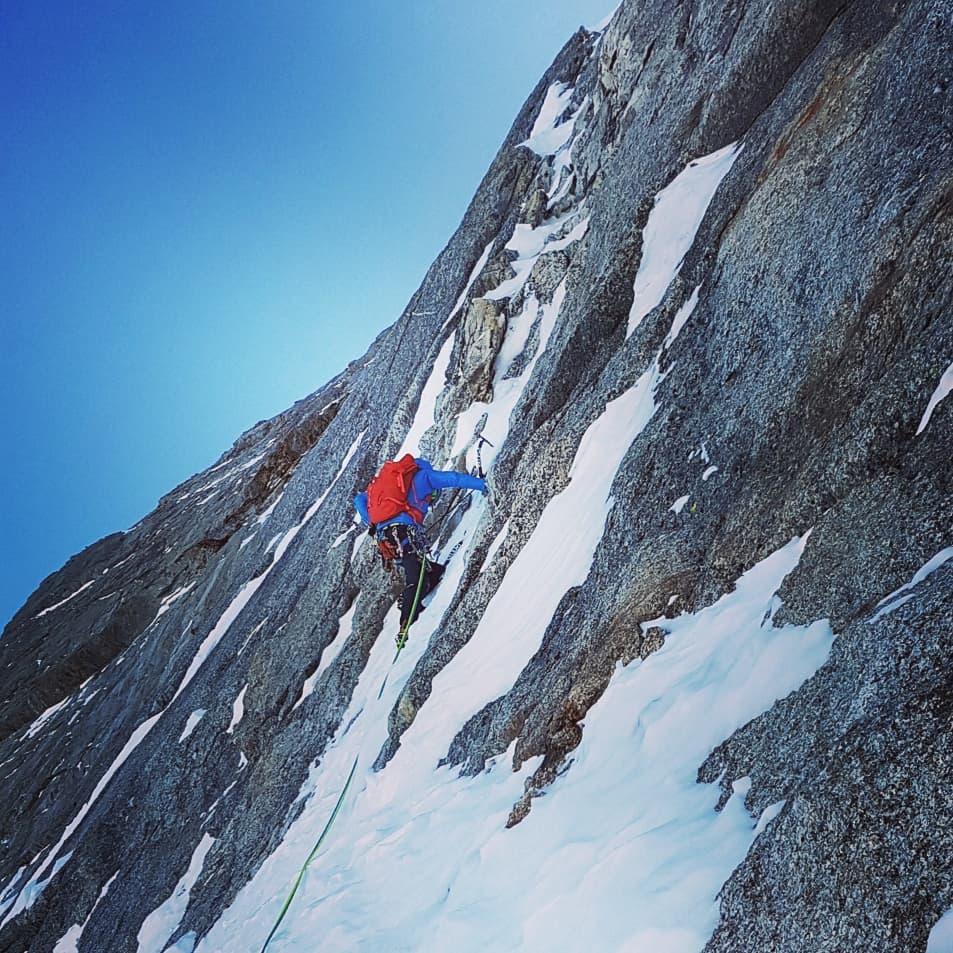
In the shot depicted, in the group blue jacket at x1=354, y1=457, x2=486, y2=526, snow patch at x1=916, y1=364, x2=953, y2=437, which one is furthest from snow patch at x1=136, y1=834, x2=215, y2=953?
snow patch at x1=916, y1=364, x2=953, y2=437

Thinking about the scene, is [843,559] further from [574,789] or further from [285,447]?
[285,447]

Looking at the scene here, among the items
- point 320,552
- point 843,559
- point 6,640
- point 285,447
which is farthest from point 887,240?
point 6,640

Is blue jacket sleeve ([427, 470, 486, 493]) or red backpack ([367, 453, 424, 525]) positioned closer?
blue jacket sleeve ([427, 470, 486, 493])

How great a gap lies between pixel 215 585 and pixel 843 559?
886 inches

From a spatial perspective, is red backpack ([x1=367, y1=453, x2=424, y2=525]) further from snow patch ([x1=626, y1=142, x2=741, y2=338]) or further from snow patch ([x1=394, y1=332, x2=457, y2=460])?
snow patch ([x1=626, y1=142, x2=741, y2=338])

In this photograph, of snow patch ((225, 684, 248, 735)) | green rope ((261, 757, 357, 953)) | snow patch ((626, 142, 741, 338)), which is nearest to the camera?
green rope ((261, 757, 357, 953))

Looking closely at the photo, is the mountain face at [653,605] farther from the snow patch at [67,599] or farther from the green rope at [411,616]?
the snow patch at [67,599]

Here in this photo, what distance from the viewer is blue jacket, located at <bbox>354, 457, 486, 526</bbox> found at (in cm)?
1176

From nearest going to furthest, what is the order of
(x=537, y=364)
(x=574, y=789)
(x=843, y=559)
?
(x=843, y=559), (x=574, y=789), (x=537, y=364)

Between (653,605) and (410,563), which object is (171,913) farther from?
(653,605)

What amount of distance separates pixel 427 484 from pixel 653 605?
6542 millimetres

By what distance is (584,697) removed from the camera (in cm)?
623

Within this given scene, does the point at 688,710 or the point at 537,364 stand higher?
the point at 537,364

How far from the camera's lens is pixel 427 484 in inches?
483
